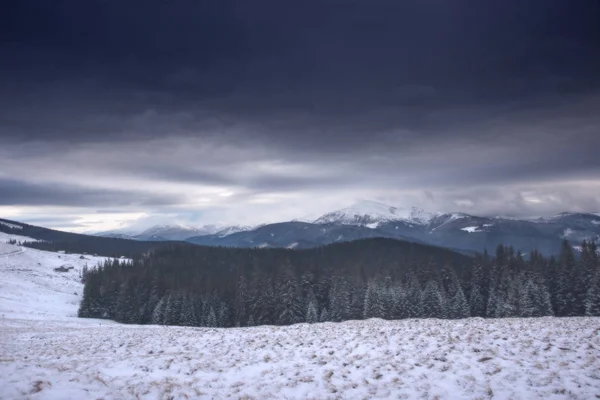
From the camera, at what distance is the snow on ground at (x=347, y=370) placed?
11.0m

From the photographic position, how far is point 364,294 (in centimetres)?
6512

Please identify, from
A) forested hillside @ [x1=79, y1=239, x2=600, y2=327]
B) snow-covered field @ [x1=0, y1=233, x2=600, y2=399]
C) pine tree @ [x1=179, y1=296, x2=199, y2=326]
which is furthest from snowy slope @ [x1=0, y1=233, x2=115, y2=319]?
snow-covered field @ [x1=0, y1=233, x2=600, y2=399]

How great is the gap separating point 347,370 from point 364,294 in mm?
53211

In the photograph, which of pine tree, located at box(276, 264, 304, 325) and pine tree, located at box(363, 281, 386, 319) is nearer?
pine tree, located at box(363, 281, 386, 319)

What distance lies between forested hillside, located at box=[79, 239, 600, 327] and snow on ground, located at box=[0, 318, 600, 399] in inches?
1618

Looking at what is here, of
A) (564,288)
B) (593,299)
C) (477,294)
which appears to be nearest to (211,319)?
(477,294)

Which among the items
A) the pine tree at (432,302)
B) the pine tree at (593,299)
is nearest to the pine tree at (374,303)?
the pine tree at (432,302)

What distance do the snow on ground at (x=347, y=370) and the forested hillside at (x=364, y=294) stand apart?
41104 millimetres

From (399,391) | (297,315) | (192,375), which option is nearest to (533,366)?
(399,391)

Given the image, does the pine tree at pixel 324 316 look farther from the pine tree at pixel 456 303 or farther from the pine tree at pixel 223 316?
the pine tree at pixel 456 303

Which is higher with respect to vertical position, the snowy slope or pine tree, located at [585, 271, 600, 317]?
pine tree, located at [585, 271, 600, 317]

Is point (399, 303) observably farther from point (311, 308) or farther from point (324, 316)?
point (311, 308)

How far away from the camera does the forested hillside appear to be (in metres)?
54.9

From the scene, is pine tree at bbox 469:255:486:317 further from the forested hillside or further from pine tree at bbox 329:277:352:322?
pine tree at bbox 329:277:352:322
